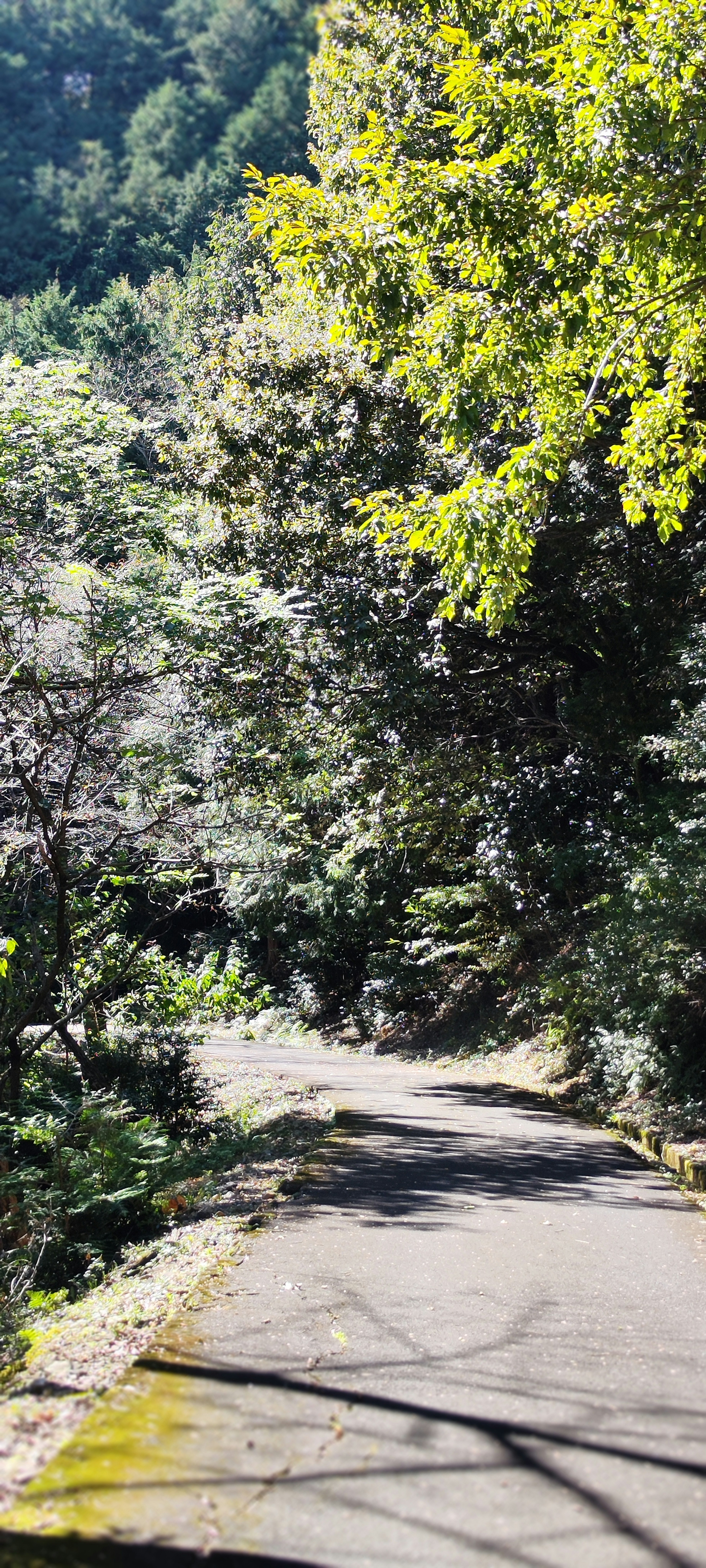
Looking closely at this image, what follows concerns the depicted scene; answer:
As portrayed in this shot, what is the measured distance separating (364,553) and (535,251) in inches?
242

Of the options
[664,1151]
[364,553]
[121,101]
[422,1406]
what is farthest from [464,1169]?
[121,101]

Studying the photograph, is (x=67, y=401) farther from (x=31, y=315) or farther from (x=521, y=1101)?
(x=31, y=315)

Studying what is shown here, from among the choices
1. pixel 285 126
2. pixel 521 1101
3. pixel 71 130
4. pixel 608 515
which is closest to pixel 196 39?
pixel 71 130

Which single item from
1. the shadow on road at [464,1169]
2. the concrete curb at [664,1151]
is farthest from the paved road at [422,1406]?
the concrete curb at [664,1151]

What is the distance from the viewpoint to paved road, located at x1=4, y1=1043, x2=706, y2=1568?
9.95 ft

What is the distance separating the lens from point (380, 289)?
782 centimetres

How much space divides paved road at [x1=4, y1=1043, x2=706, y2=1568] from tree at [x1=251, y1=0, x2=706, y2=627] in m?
4.14

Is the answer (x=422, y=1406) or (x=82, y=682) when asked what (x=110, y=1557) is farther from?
(x=82, y=682)

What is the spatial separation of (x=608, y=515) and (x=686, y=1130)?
6.39 metres

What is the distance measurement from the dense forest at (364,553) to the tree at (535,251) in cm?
3

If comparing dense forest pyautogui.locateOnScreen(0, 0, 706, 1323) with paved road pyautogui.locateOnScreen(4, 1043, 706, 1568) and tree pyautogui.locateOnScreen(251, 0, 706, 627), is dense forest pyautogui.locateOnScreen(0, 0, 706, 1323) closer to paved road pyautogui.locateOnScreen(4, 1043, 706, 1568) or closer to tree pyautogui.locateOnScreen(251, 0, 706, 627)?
tree pyautogui.locateOnScreen(251, 0, 706, 627)

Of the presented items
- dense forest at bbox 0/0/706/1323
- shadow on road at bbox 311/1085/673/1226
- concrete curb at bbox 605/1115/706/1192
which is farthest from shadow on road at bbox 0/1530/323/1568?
concrete curb at bbox 605/1115/706/1192

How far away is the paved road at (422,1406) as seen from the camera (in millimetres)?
3031

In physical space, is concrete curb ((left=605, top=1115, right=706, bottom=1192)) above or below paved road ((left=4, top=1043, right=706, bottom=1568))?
above
